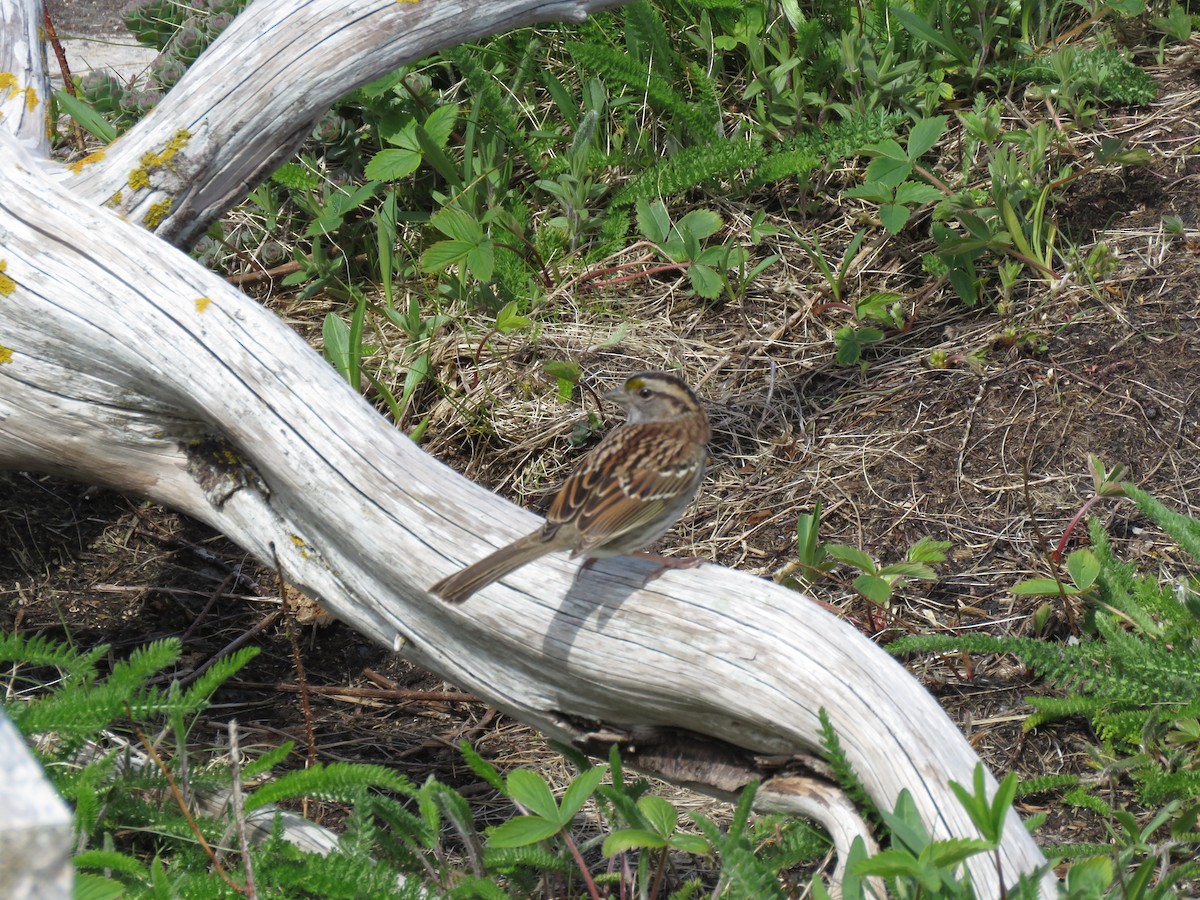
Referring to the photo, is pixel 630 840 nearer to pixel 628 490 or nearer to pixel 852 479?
pixel 628 490

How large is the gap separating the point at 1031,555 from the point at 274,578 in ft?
11.1

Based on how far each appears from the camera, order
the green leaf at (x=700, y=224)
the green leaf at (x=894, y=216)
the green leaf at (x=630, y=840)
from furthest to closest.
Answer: the green leaf at (x=700, y=224)
the green leaf at (x=894, y=216)
the green leaf at (x=630, y=840)

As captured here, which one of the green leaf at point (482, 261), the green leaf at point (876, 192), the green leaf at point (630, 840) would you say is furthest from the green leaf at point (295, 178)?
the green leaf at point (630, 840)

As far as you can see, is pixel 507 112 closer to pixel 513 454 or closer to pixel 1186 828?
pixel 513 454

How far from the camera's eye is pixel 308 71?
4625 millimetres

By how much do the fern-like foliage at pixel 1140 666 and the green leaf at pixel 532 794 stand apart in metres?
1.49

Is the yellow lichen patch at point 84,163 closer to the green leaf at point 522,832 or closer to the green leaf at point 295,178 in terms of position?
the green leaf at point 295,178

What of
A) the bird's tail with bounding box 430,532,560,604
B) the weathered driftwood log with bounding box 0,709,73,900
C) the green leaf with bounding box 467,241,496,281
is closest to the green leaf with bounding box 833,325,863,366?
the green leaf with bounding box 467,241,496,281

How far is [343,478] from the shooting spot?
3.97 m

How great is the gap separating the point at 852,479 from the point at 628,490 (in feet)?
6.02

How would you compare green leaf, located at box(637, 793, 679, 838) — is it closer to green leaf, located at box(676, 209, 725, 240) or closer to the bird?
the bird

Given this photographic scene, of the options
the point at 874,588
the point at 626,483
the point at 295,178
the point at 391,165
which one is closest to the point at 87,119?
the point at 295,178

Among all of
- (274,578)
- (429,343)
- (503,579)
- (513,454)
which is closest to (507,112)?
(429,343)

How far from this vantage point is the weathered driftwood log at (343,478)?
3412mm
